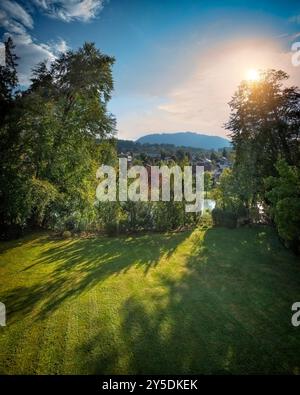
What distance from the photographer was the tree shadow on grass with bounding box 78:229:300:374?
19.1 ft

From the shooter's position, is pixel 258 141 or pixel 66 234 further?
pixel 258 141

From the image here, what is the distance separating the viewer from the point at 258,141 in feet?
73.4

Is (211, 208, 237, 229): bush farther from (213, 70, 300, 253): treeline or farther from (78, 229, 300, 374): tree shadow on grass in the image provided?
(78, 229, 300, 374): tree shadow on grass

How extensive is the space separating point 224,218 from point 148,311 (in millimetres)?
15870

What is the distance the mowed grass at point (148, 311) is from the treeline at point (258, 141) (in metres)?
8.70

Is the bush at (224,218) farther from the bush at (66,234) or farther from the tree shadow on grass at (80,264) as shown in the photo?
the bush at (66,234)

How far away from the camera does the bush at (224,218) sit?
72.5ft

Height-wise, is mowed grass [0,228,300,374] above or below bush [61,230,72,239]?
below

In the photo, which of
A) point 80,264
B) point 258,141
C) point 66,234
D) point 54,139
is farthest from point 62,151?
point 258,141

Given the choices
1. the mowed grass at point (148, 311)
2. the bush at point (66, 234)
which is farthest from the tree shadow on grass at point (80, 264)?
the bush at point (66, 234)

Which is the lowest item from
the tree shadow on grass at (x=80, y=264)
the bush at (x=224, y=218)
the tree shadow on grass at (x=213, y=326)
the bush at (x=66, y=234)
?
the tree shadow on grass at (x=213, y=326)

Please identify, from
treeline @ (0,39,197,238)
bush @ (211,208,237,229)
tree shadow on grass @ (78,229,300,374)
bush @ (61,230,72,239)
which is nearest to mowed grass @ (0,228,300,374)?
tree shadow on grass @ (78,229,300,374)

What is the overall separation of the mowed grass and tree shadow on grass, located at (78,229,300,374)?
0.03 meters

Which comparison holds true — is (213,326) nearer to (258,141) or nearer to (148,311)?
(148,311)
